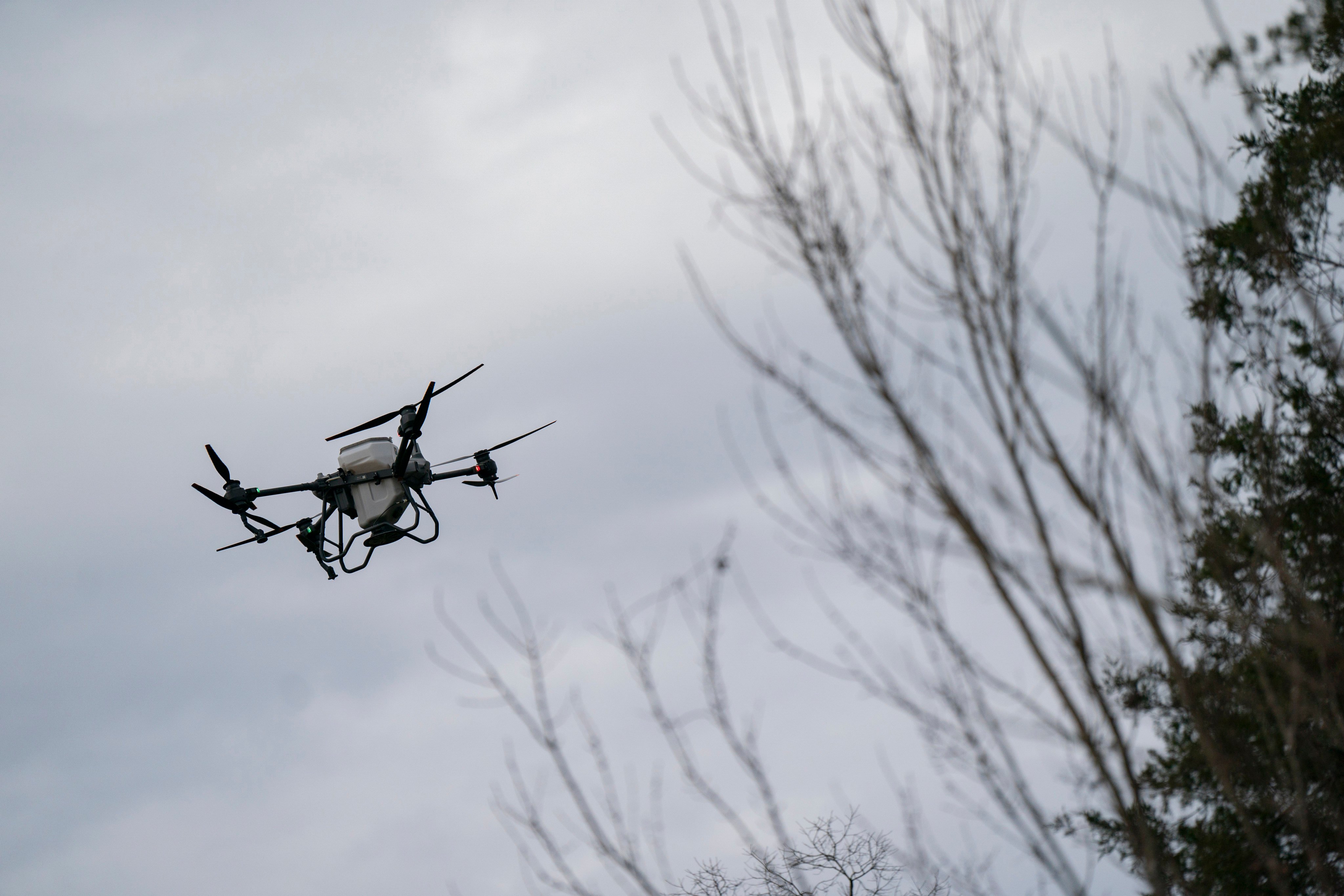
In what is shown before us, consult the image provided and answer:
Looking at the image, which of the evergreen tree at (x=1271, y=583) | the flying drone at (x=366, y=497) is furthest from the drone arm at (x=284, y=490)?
the evergreen tree at (x=1271, y=583)

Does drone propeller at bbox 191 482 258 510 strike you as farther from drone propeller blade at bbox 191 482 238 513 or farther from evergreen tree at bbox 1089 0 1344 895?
evergreen tree at bbox 1089 0 1344 895

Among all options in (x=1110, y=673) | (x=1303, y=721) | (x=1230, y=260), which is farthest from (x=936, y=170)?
(x=1230, y=260)

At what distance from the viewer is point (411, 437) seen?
20.9 feet

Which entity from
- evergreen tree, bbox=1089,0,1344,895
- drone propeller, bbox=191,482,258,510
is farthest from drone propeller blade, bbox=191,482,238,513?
evergreen tree, bbox=1089,0,1344,895

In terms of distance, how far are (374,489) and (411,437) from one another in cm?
53

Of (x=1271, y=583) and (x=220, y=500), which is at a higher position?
(x=220, y=500)

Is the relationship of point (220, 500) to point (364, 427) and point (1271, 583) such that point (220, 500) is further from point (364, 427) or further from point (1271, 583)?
point (1271, 583)

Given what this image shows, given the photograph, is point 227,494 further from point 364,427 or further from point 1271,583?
point 1271,583

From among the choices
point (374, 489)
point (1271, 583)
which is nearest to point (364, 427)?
point (374, 489)

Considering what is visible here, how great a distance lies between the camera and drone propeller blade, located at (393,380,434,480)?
6055 mm

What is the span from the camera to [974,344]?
3416 mm

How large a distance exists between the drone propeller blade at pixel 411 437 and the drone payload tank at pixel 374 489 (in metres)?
0.08

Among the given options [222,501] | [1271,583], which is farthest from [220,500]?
[1271,583]

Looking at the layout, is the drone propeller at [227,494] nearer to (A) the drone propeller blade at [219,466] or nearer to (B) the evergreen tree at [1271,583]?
(A) the drone propeller blade at [219,466]
